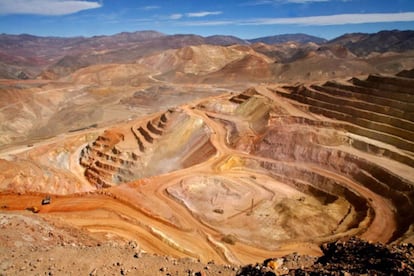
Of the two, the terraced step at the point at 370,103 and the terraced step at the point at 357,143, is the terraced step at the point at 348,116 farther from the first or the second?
the terraced step at the point at 357,143

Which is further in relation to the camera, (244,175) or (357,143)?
(357,143)

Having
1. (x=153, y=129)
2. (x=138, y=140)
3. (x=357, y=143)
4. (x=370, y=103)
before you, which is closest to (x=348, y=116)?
(x=370, y=103)

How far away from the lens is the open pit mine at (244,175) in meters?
30.2

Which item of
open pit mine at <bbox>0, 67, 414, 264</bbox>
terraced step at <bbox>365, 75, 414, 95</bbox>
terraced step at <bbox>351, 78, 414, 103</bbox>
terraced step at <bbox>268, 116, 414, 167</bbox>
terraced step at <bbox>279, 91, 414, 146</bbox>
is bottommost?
open pit mine at <bbox>0, 67, 414, 264</bbox>

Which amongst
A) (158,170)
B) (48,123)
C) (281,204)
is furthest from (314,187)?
(48,123)

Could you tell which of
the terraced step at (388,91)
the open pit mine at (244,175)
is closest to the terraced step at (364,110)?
the open pit mine at (244,175)

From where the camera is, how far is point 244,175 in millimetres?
44031

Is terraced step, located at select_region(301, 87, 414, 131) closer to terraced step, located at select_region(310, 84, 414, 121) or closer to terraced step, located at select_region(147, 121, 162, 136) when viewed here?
terraced step, located at select_region(310, 84, 414, 121)

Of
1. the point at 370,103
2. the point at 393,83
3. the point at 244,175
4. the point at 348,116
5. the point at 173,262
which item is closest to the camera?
the point at 173,262

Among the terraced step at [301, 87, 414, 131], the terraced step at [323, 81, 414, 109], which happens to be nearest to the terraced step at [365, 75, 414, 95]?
the terraced step at [323, 81, 414, 109]

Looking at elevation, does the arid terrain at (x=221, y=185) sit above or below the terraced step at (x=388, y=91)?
below

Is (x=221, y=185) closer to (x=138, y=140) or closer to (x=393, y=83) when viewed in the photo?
(x=138, y=140)

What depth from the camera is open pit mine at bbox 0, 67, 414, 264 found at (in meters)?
30.2

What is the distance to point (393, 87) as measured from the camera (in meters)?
52.5
